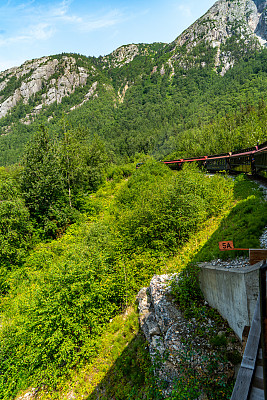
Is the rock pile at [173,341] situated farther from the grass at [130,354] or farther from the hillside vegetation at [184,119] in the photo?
the hillside vegetation at [184,119]

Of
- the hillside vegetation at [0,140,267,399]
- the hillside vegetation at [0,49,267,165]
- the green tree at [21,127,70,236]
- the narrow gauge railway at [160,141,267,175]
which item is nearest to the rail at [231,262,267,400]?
the hillside vegetation at [0,140,267,399]

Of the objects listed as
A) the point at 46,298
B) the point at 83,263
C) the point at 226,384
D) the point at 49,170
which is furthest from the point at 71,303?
the point at 49,170

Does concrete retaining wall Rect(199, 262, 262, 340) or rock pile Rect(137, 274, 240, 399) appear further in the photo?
rock pile Rect(137, 274, 240, 399)

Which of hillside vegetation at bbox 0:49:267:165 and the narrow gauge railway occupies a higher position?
hillside vegetation at bbox 0:49:267:165

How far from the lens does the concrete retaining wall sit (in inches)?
191

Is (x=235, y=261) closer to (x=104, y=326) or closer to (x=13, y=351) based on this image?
(x=104, y=326)

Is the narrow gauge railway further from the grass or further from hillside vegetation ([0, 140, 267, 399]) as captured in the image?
the grass

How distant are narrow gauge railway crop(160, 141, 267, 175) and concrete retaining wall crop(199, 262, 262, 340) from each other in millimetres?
13730

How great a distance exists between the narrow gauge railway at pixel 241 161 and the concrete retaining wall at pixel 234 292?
13.7 m

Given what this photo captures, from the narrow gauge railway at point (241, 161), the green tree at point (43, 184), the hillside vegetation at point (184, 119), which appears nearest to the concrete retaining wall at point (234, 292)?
the narrow gauge railway at point (241, 161)

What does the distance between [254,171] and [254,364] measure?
74.8 feet

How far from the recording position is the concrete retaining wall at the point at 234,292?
4.86 metres

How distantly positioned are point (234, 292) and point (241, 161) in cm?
2363

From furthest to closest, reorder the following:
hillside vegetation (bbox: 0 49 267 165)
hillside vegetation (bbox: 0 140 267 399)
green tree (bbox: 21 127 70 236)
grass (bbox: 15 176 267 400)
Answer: hillside vegetation (bbox: 0 49 267 165) < green tree (bbox: 21 127 70 236) < hillside vegetation (bbox: 0 140 267 399) < grass (bbox: 15 176 267 400)
